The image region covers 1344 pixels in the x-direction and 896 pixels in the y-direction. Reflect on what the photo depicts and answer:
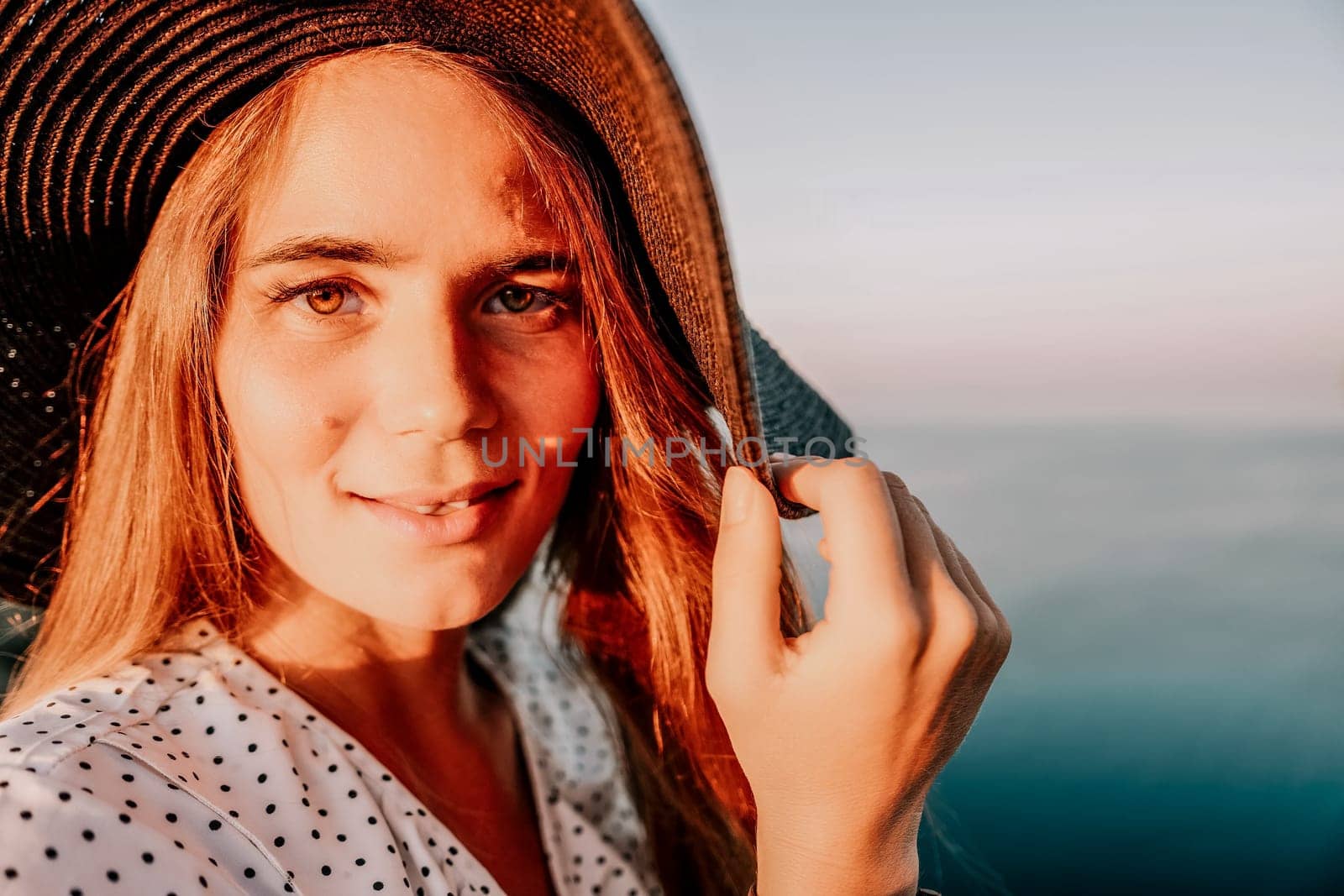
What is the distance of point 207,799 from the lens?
3.34ft

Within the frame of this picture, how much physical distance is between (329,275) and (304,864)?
748 mm

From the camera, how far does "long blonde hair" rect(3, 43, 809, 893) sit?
116 centimetres

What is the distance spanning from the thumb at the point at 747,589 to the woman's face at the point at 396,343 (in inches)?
12.3

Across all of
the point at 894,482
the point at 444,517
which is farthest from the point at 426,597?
the point at 894,482

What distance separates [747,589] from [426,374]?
51 centimetres

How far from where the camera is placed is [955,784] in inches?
85.5

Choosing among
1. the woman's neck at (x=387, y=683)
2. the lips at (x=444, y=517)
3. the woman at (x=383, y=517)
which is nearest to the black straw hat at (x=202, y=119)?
the woman at (x=383, y=517)

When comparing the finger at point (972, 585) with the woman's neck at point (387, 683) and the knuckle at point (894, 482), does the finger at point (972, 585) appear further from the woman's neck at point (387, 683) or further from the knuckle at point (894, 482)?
the woman's neck at point (387, 683)

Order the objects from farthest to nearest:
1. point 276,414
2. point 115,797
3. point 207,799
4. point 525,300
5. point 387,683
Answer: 1. point 387,683
2. point 525,300
3. point 276,414
4. point 207,799
5. point 115,797

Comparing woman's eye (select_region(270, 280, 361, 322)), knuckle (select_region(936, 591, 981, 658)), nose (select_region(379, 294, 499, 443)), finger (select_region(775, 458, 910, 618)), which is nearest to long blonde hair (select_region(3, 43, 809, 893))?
woman's eye (select_region(270, 280, 361, 322))

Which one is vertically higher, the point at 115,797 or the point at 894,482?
the point at 894,482

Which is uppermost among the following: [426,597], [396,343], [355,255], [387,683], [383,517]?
[355,255]

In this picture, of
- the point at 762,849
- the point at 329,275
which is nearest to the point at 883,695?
the point at 762,849

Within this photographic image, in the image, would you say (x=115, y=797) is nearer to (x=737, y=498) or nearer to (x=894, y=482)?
(x=737, y=498)
